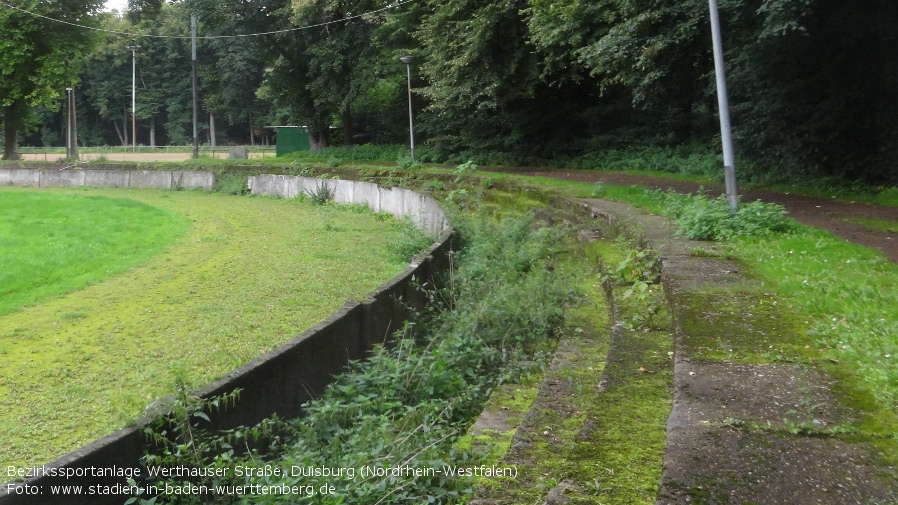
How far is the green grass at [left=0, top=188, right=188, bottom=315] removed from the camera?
11.2 metres

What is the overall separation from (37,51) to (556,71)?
24.4 metres

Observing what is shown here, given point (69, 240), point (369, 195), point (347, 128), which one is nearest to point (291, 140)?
point (347, 128)

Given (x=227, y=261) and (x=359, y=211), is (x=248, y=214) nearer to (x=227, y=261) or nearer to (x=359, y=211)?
(x=359, y=211)

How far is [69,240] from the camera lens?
1508 centimetres

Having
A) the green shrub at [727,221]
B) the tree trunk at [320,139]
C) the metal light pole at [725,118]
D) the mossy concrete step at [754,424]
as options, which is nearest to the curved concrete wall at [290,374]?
the mossy concrete step at [754,424]

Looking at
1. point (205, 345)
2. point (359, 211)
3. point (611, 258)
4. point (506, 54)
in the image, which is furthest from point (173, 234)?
point (506, 54)

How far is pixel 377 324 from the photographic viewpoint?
763 centimetres

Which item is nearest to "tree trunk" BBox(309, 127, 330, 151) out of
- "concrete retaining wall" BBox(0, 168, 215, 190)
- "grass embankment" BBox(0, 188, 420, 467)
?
"concrete retaining wall" BBox(0, 168, 215, 190)

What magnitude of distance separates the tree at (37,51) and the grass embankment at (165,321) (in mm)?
22122

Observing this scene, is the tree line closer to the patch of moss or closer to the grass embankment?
the grass embankment

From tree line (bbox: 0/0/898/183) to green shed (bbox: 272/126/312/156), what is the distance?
461 cm

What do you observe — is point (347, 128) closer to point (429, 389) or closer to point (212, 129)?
point (429, 389)

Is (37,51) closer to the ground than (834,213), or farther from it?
farther from it

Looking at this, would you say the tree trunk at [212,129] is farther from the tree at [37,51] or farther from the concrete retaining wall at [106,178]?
the concrete retaining wall at [106,178]
